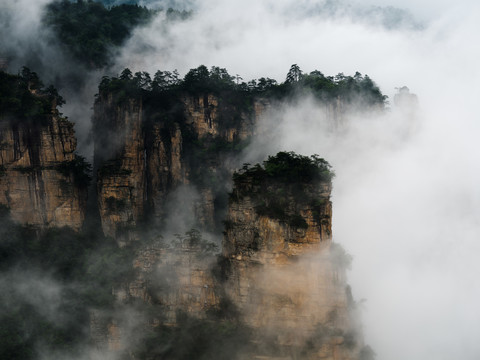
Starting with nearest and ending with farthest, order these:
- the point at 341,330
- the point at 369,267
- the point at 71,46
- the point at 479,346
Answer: the point at 341,330 < the point at 479,346 < the point at 369,267 < the point at 71,46

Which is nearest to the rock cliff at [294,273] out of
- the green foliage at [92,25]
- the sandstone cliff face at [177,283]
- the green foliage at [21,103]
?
the sandstone cliff face at [177,283]

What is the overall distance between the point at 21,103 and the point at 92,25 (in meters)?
16.6

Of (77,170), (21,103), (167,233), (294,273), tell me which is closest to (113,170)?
(77,170)

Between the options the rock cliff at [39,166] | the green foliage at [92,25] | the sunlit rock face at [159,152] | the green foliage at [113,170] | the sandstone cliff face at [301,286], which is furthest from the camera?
the green foliage at [92,25]

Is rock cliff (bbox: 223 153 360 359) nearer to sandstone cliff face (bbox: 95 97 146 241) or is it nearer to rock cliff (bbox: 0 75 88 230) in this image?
sandstone cliff face (bbox: 95 97 146 241)

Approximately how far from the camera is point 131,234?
31.5 m

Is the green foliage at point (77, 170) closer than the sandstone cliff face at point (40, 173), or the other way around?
the sandstone cliff face at point (40, 173)

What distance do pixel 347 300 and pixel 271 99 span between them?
17.2m

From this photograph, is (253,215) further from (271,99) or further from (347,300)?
(271,99)

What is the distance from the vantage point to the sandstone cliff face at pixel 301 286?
25.1 m

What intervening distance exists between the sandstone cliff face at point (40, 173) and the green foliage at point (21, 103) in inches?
11.8

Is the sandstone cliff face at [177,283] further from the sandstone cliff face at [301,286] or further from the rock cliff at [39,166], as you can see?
the rock cliff at [39,166]

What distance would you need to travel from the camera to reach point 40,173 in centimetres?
2930

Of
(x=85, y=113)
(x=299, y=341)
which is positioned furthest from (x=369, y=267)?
(x=85, y=113)
